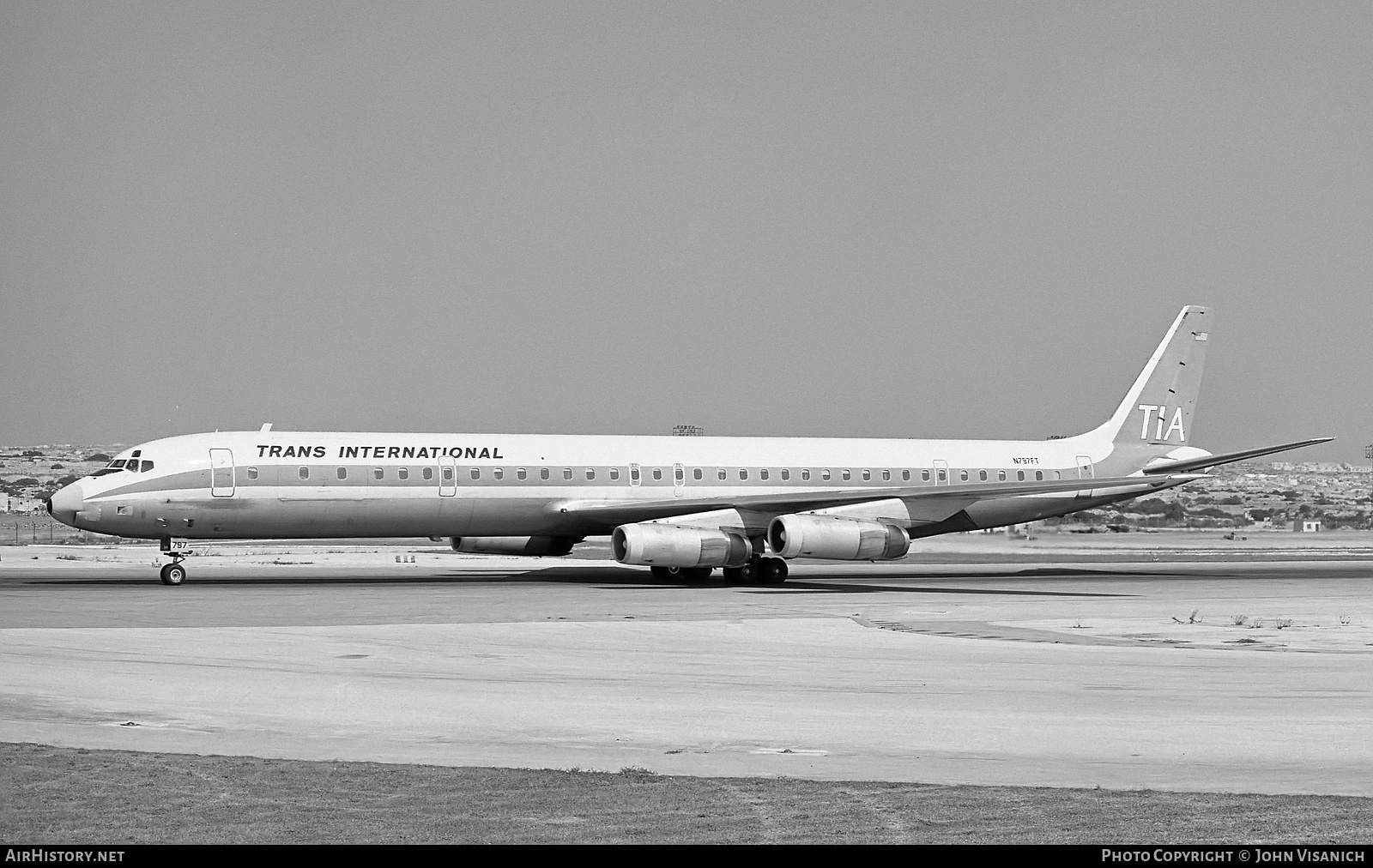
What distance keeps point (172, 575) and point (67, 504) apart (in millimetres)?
3054

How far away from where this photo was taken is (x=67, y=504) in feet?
127

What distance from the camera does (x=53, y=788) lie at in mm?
11203

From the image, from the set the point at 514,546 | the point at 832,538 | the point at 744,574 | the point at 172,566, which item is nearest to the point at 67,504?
the point at 172,566

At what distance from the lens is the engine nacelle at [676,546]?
40.2 meters

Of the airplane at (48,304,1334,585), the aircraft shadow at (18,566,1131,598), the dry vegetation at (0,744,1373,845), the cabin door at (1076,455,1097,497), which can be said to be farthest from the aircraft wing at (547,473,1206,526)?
the dry vegetation at (0,744,1373,845)

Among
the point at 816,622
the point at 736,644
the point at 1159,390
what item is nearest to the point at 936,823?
the point at 736,644

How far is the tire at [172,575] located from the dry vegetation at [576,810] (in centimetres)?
2829

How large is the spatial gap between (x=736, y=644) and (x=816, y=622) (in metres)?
4.61

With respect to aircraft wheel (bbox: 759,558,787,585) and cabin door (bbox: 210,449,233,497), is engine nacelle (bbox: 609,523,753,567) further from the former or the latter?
cabin door (bbox: 210,449,233,497)

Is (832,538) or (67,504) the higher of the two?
(67,504)

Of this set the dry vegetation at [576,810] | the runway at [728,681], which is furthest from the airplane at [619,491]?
the dry vegetation at [576,810]

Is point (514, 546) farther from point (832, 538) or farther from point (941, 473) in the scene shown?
point (941, 473)

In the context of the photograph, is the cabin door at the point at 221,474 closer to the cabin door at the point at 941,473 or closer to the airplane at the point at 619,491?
the airplane at the point at 619,491
